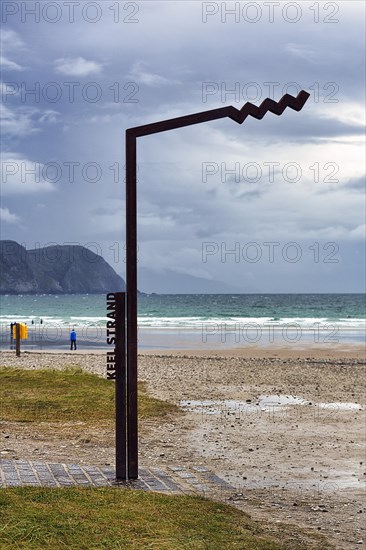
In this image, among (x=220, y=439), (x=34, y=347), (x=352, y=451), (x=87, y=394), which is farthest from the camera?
(x=34, y=347)

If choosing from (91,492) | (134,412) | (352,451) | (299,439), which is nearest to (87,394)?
(299,439)

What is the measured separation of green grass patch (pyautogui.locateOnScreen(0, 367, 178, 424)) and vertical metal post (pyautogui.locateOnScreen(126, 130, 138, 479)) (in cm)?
555

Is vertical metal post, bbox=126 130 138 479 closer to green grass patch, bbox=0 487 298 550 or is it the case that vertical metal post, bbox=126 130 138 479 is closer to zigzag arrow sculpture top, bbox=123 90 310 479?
zigzag arrow sculpture top, bbox=123 90 310 479

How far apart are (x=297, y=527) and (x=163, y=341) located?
4240 cm

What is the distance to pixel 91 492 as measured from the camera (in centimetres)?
890

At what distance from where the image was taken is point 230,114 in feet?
34.5

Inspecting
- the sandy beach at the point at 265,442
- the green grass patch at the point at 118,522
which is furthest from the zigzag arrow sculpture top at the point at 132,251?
the sandy beach at the point at 265,442

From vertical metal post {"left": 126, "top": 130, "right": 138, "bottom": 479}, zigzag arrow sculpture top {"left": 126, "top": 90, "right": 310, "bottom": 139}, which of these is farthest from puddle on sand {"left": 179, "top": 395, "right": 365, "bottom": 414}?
zigzag arrow sculpture top {"left": 126, "top": 90, "right": 310, "bottom": 139}

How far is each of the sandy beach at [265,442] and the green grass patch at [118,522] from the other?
1.05 m

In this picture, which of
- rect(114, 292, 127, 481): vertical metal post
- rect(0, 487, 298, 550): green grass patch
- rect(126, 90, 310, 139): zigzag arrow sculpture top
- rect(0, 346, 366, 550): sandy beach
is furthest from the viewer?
rect(126, 90, 310, 139): zigzag arrow sculpture top

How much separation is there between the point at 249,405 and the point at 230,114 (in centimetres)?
1017

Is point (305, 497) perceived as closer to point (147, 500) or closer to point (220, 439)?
point (147, 500)

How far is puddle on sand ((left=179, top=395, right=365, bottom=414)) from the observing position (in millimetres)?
18219

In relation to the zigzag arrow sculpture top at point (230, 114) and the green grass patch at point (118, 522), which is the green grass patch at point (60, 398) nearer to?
the green grass patch at point (118, 522)
